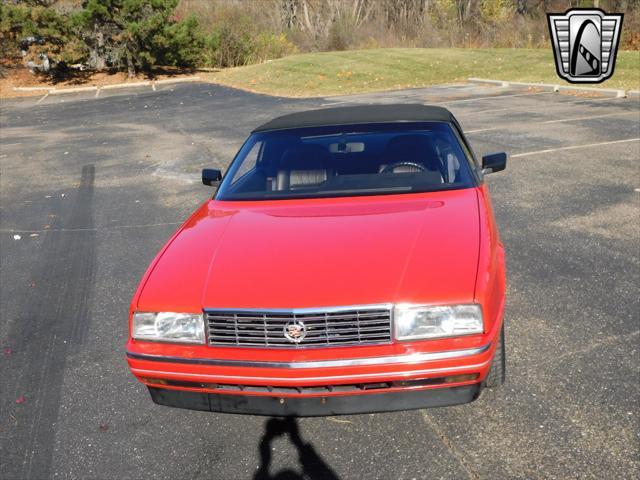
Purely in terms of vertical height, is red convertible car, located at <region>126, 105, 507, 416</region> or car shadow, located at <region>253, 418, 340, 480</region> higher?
red convertible car, located at <region>126, 105, 507, 416</region>

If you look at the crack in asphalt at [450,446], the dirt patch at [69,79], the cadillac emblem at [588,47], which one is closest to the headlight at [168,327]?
the crack in asphalt at [450,446]

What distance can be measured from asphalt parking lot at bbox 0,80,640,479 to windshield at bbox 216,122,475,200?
1.26 metres

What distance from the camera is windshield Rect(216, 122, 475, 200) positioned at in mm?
4043

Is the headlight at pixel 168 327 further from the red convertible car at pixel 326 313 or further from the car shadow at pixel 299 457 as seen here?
the car shadow at pixel 299 457

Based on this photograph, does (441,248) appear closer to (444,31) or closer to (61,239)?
(61,239)

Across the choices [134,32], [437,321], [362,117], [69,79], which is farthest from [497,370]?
[69,79]

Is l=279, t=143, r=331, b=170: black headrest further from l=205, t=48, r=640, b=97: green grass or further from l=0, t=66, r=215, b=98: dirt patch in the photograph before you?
l=0, t=66, r=215, b=98: dirt patch

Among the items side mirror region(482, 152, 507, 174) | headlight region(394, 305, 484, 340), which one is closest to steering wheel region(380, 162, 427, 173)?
side mirror region(482, 152, 507, 174)

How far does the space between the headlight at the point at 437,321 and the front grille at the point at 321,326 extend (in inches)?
3.1

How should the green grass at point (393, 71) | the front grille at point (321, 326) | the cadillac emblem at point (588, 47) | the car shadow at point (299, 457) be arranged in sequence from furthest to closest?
the green grass at point (393, 71) → the cadillac emblem at point (588, 47) → the car shadow at point (299, 457) → the front grille at point (321, 326)

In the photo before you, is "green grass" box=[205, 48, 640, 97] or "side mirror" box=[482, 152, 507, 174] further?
"green grass" box=[205, 48, 640, 97]

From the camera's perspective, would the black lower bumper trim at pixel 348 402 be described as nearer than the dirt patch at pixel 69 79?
Yes

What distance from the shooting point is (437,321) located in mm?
2775

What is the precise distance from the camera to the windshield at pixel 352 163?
13.3 feet
